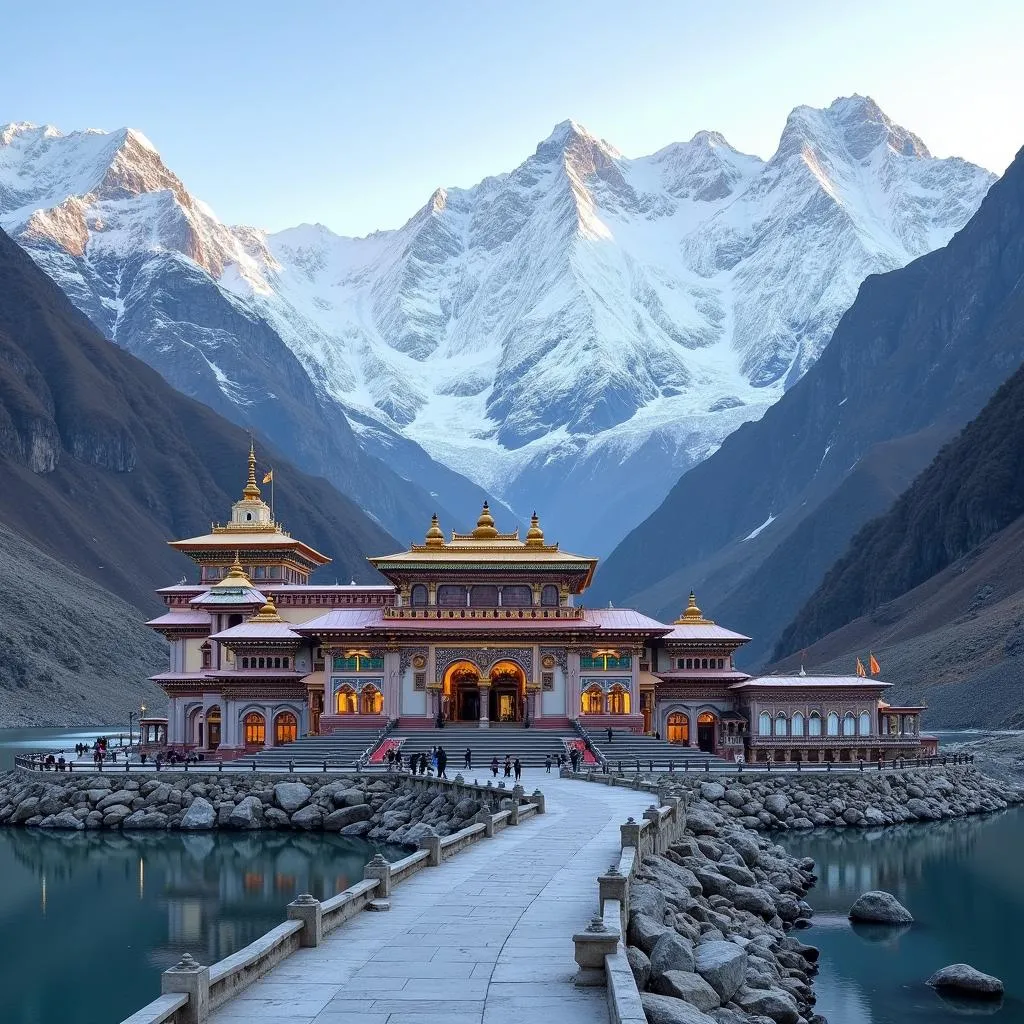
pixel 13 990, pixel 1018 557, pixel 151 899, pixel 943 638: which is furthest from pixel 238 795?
pixel 1018 557

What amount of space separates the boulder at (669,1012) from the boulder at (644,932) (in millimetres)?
3751

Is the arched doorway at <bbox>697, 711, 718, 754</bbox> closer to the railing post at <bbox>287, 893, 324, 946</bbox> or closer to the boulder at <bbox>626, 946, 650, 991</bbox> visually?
the boulder at <bbox>626, 946, 650, 991</bbox>

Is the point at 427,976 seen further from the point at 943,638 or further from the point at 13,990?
the point at 943,638

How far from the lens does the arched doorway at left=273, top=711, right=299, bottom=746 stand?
91.0 m

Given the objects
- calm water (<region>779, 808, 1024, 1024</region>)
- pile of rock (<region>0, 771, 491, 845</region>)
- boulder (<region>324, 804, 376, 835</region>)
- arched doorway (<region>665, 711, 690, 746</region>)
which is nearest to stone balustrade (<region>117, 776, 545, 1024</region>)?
calm water (<region>779, 808, 1024, 1024</region>)

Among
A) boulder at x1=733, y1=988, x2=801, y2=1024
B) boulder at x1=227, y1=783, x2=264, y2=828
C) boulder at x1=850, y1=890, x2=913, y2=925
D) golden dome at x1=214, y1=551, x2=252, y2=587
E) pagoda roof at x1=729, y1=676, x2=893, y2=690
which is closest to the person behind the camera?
boulder at x1=733, y1=988, x2=801, y2=1024

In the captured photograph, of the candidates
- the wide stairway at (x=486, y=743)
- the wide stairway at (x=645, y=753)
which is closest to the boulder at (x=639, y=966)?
the wide stairway at (x=645, y=753)

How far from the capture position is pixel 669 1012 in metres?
28.0

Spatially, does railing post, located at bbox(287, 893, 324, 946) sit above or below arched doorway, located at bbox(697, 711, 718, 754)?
below

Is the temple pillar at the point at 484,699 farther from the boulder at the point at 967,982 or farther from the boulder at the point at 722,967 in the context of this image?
the boulder at the point at 722,967

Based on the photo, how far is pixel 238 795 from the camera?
73125 mm

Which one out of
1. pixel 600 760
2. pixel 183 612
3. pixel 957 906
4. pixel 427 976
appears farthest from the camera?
pixel 183 612

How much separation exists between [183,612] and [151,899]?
4969cm

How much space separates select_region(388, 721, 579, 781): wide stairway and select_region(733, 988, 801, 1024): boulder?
144 ft
